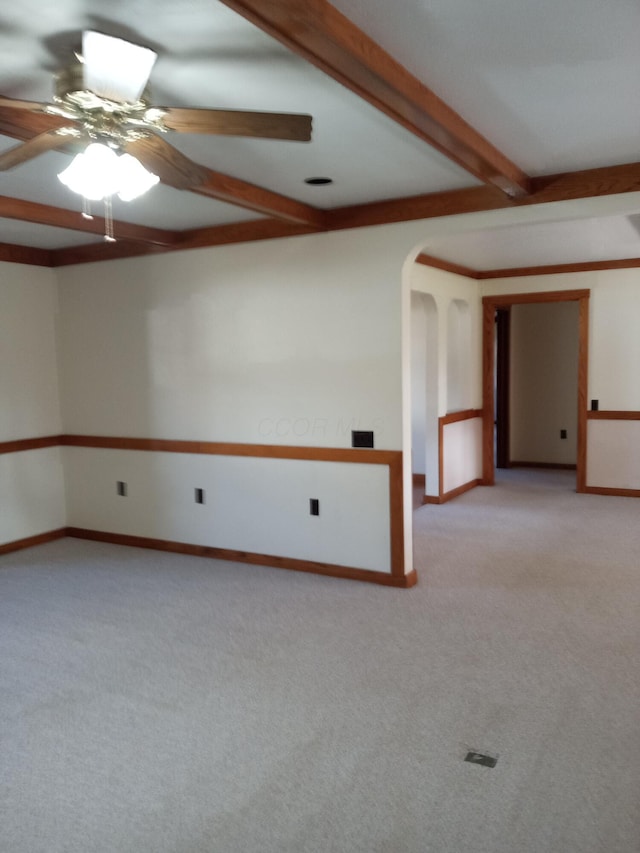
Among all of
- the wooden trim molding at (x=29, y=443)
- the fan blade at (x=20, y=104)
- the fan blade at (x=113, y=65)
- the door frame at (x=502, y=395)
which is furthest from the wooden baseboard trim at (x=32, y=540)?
the door frame at (x=502, y=395)

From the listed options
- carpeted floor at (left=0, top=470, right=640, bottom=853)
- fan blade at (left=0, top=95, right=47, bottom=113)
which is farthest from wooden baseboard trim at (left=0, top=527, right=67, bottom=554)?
fan blade at (left=0, top=95, right=47, bottom=113)

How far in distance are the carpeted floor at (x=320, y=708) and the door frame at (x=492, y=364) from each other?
86.8 inches

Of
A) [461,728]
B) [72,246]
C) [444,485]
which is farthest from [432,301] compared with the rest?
[461,728]

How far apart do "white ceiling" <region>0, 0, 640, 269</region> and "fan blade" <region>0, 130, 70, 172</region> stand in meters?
0.21

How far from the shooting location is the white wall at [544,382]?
8.25 meters

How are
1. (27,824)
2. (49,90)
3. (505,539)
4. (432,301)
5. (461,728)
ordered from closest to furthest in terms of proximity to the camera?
(27,824), (49,90), (461,728), (505,539), (432,301)

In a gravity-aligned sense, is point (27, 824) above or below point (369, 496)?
below

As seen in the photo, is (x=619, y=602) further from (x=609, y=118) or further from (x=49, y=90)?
(x=49, y=90)

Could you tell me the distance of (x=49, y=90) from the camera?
2.33 meters

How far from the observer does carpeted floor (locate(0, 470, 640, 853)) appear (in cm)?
214

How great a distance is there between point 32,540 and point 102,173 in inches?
157

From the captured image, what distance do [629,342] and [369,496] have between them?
12.4 ft

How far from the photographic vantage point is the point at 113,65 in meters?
1.99

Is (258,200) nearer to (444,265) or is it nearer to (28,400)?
(28,400)
